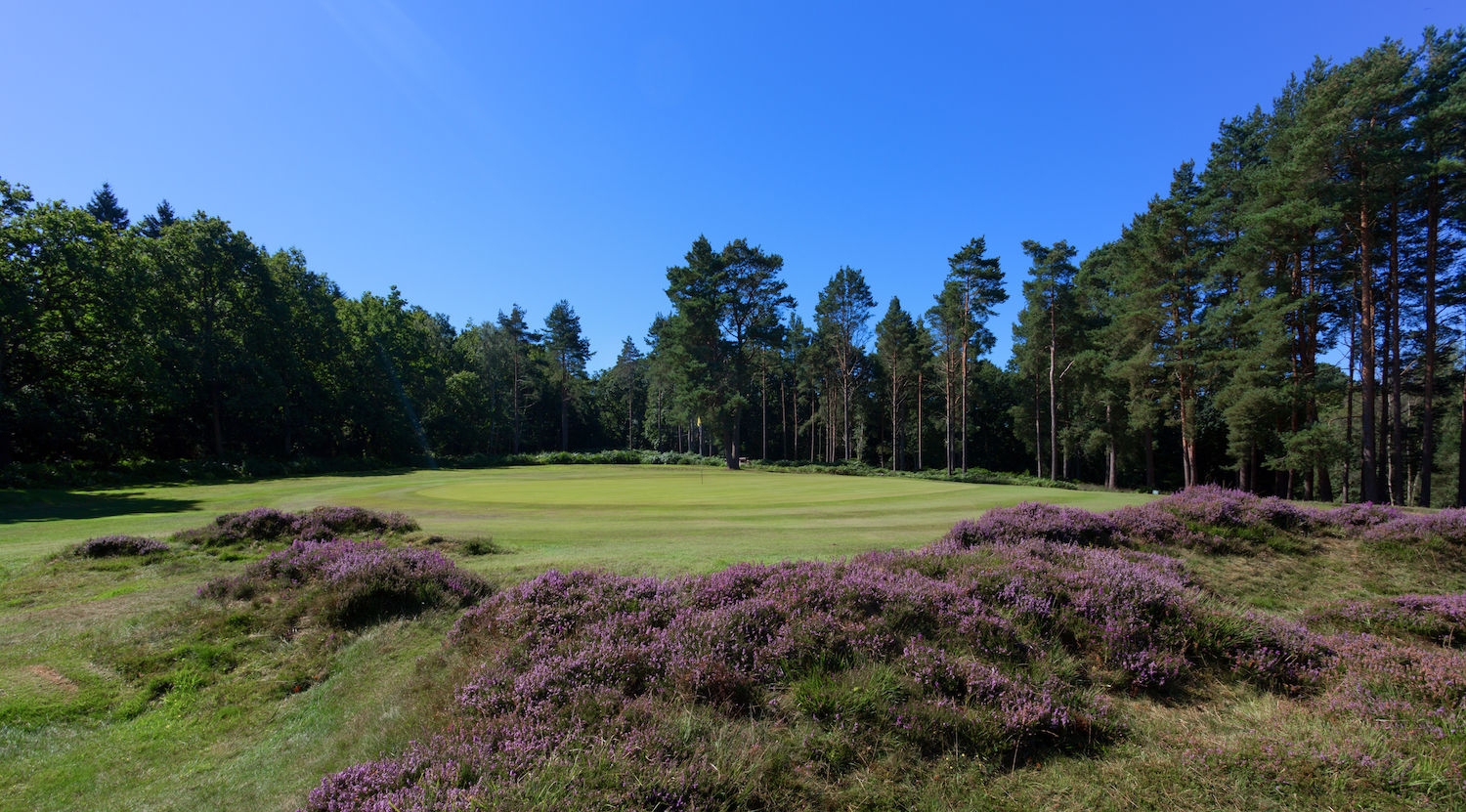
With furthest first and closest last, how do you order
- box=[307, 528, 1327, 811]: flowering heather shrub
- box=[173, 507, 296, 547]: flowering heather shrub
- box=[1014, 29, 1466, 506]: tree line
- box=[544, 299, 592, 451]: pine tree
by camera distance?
box=[544, 299, 592, 451]: pine tree, box=[1014, 29, 1466, 506]: tree line, box=[173, 507, 296, 547]: flowering heather shrub, box=[307, 528, 1327, 811]: flowering heather shrub

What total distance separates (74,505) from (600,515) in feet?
59.0

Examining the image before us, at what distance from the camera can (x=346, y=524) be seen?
10.7 metres


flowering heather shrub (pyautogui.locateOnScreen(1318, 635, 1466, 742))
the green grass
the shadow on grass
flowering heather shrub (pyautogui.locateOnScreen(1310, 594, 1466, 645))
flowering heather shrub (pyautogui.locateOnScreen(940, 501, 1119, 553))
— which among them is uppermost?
flowering heather shrub (pyautogui.locateOnScreen(940, 501, 1119, 553))

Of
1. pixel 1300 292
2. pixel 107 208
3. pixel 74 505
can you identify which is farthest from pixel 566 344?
pixel 1300 292

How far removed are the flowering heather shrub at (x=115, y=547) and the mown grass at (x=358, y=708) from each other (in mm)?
276

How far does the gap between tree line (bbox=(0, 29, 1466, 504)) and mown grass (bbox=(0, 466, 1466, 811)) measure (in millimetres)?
21757

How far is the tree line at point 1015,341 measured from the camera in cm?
2225

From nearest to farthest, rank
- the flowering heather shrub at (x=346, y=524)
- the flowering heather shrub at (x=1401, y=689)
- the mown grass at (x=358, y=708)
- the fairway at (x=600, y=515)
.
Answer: the mown grass at (x=358, y=708)
the flowering heather shrub at (x=1401, y=689)
the fairway at (x=600, y=515)
the flowering heather shrub at (x=346, y=524)

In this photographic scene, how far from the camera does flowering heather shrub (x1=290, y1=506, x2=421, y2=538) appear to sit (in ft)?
34.0

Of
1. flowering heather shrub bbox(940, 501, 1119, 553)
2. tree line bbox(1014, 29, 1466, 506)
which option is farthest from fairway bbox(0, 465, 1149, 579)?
tree line bbox(1014, 29, 1466, 506)

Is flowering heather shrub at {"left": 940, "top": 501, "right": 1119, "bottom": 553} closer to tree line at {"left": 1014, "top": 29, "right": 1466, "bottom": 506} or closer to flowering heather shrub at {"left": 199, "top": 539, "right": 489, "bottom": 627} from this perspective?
flowering heather shrub at {"left": 199, "top": 539, "right": 489, "bottom": 627}

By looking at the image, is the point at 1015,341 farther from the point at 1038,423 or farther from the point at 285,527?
the point at 285,527

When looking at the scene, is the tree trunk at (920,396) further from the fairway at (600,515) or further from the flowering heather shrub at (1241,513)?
the flowering heather shrub at (1241,513)

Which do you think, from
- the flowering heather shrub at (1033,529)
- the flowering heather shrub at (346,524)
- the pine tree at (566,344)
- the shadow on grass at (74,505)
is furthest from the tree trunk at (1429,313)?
the pine tree at (566,344)
